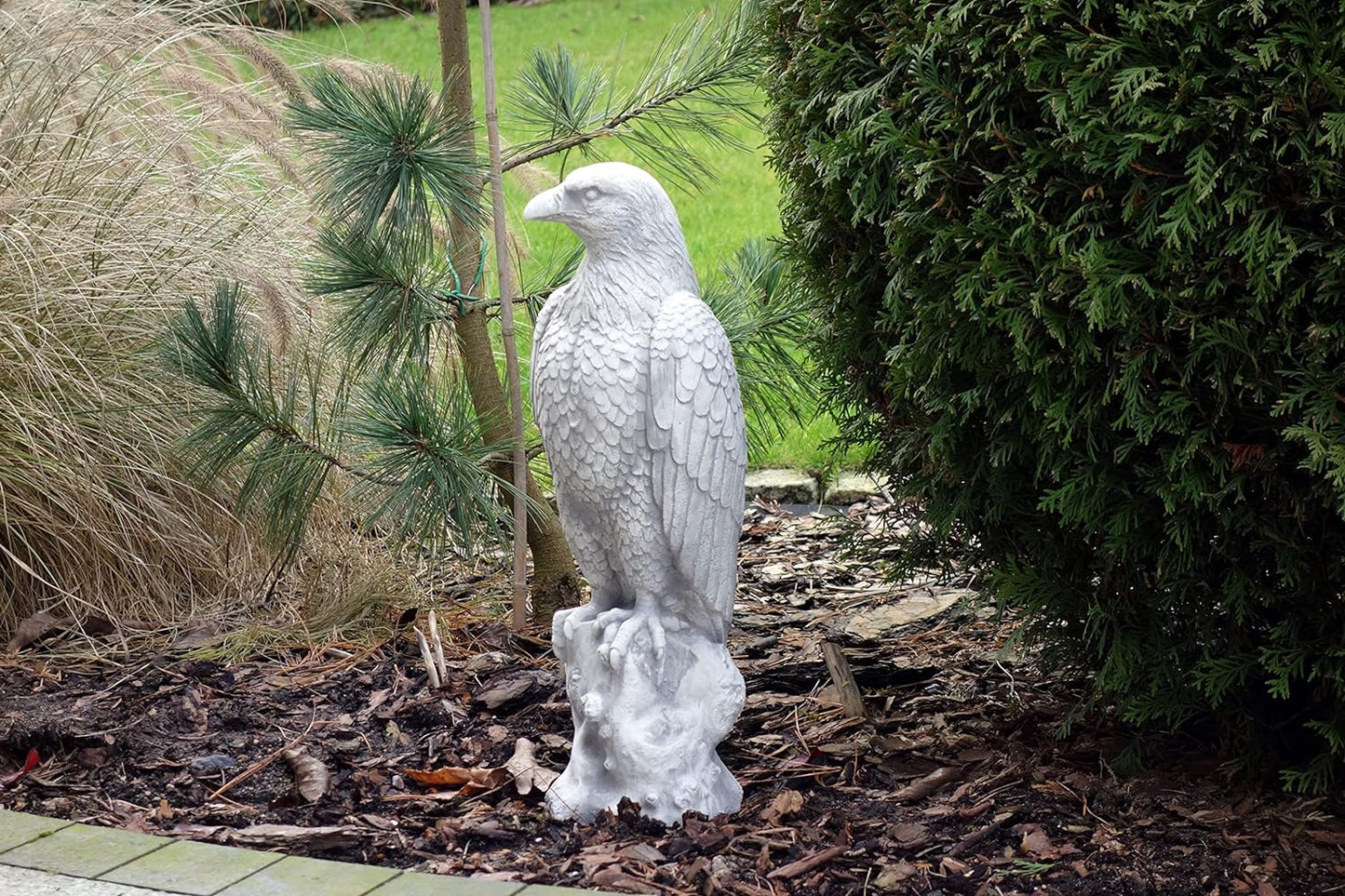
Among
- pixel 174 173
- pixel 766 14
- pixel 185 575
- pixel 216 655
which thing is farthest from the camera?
pixel 174 173

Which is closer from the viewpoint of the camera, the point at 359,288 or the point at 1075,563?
the point at 1075,563

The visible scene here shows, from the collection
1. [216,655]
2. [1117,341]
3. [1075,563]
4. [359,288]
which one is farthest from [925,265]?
[216,655]

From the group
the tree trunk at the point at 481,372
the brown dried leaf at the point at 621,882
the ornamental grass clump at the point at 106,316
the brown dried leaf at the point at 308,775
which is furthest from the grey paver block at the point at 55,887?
the tree trunk at the point at 481,372

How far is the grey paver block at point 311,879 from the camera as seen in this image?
2.69m

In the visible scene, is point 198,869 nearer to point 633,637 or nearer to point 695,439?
point 633,637

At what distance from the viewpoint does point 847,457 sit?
6.07 metres

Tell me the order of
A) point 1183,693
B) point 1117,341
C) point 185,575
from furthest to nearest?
point 185,575, point 1183,693, point 1117,341

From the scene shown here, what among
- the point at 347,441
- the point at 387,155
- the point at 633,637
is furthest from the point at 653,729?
the point at 387,155

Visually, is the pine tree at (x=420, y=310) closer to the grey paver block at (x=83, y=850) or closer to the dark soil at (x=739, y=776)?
the dark soil at (x=739, y=776)

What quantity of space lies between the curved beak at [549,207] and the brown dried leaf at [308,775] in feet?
4.67

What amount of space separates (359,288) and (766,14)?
50.7 inches

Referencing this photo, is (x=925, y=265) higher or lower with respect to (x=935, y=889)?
higher

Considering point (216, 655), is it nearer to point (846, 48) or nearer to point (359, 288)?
point (359, 288)

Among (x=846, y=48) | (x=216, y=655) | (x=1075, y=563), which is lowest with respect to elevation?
(x=216, y=655)
